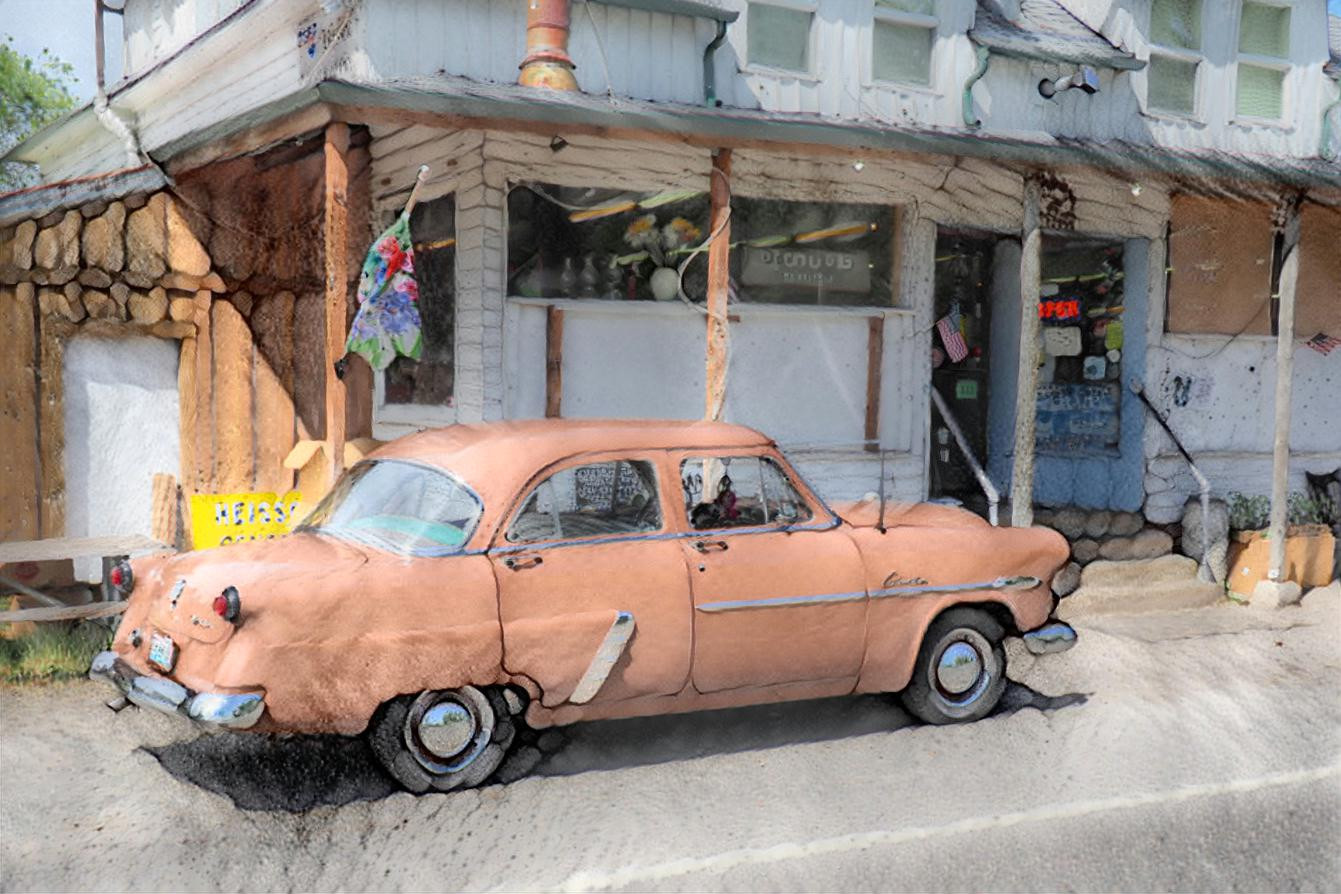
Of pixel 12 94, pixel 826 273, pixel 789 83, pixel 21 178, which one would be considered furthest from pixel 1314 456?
pixel 12 94

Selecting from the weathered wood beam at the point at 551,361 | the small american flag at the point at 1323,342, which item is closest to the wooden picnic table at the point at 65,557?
the weathered wood beam at the point at 551,361

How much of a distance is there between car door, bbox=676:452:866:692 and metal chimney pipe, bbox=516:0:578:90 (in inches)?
141

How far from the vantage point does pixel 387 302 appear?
6.60m

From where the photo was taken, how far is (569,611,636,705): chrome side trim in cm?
496

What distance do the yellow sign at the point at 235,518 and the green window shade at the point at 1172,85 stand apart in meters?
9.10

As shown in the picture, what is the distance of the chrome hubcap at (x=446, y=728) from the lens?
4.72 m

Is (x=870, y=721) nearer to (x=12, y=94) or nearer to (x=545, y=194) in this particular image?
(x=545, y=194)

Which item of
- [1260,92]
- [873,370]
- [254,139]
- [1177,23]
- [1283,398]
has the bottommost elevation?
[1283,398]

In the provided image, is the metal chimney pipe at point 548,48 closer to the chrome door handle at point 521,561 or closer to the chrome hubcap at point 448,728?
the chrome door handle at point 521,561

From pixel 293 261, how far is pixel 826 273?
4.43 meters

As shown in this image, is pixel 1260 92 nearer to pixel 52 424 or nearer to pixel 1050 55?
pixel 1050 55

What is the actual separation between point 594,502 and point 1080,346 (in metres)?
7.31

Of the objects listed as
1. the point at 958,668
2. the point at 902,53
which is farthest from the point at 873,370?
the point at 958,668

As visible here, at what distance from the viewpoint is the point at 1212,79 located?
11445mm
